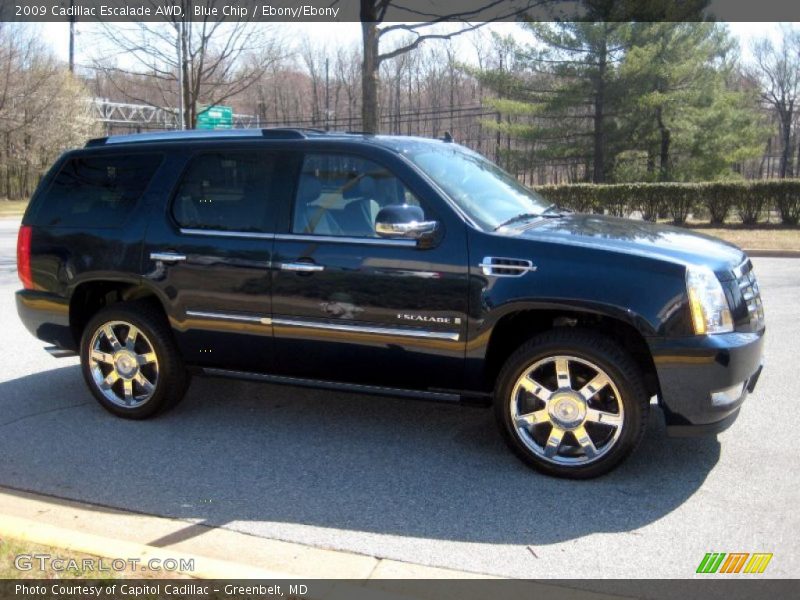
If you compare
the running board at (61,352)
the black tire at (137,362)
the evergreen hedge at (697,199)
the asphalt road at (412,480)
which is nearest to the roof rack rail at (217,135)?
the black tire at (137,362)

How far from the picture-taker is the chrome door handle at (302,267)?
469 cm

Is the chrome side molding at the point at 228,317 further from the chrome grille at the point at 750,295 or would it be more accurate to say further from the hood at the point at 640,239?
the chrome grille at the point at 750,295

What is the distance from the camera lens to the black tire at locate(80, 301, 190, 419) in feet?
17.2

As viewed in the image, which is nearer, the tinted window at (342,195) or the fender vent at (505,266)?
the fender vent at (505,266)

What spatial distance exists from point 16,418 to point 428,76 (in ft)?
150

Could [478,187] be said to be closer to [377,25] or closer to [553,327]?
[553,327]

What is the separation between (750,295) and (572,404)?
3.86 ft

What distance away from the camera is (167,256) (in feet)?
16.8

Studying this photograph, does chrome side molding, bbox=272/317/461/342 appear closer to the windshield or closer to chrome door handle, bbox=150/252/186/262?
the windshield

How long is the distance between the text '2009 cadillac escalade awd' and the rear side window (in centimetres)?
1

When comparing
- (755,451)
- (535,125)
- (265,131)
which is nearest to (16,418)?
(265,131)

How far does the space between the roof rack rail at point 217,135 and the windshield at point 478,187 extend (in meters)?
0.80

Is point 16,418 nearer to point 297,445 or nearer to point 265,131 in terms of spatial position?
point 297,445

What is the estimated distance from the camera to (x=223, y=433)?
5195 mm
